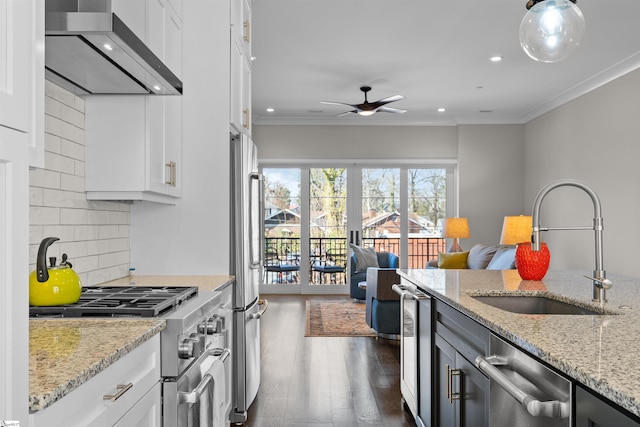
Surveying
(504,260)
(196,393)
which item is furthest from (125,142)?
(504,260)

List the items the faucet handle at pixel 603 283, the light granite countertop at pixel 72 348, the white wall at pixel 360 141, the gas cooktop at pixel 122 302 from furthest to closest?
1. the white wall at pixel 360 141
2. the faucet handle at pixel 603 283
3. the gas cooktop at pixel 122 302
4. the light granite countertop at pixel 72 348

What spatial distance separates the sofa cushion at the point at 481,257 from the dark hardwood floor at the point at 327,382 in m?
1.65

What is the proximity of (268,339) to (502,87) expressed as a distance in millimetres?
4144

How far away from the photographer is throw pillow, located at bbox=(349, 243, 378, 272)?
7.88m

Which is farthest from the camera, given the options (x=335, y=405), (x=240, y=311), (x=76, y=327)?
(x=335, y=405)

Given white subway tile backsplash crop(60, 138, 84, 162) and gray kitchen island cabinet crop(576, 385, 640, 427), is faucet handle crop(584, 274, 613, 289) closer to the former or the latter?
gray kitchen island cabinet crop(576, 385, 640, 427)

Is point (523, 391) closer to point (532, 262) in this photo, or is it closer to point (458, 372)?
point (458, 372)

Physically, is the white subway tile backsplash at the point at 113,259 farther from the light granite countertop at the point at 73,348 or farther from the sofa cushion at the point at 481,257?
the sofa cushion at the point at 481,257

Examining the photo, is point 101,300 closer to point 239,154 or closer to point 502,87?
point 239,154

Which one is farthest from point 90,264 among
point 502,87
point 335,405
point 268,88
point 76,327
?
point 502,87

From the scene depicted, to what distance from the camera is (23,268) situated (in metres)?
0.92

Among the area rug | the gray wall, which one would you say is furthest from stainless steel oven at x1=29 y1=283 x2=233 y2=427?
the gray wall

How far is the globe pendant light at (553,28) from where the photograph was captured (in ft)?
7.45

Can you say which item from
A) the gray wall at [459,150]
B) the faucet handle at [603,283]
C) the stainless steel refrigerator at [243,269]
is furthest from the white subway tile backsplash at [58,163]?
the gray wall at [459,150]
